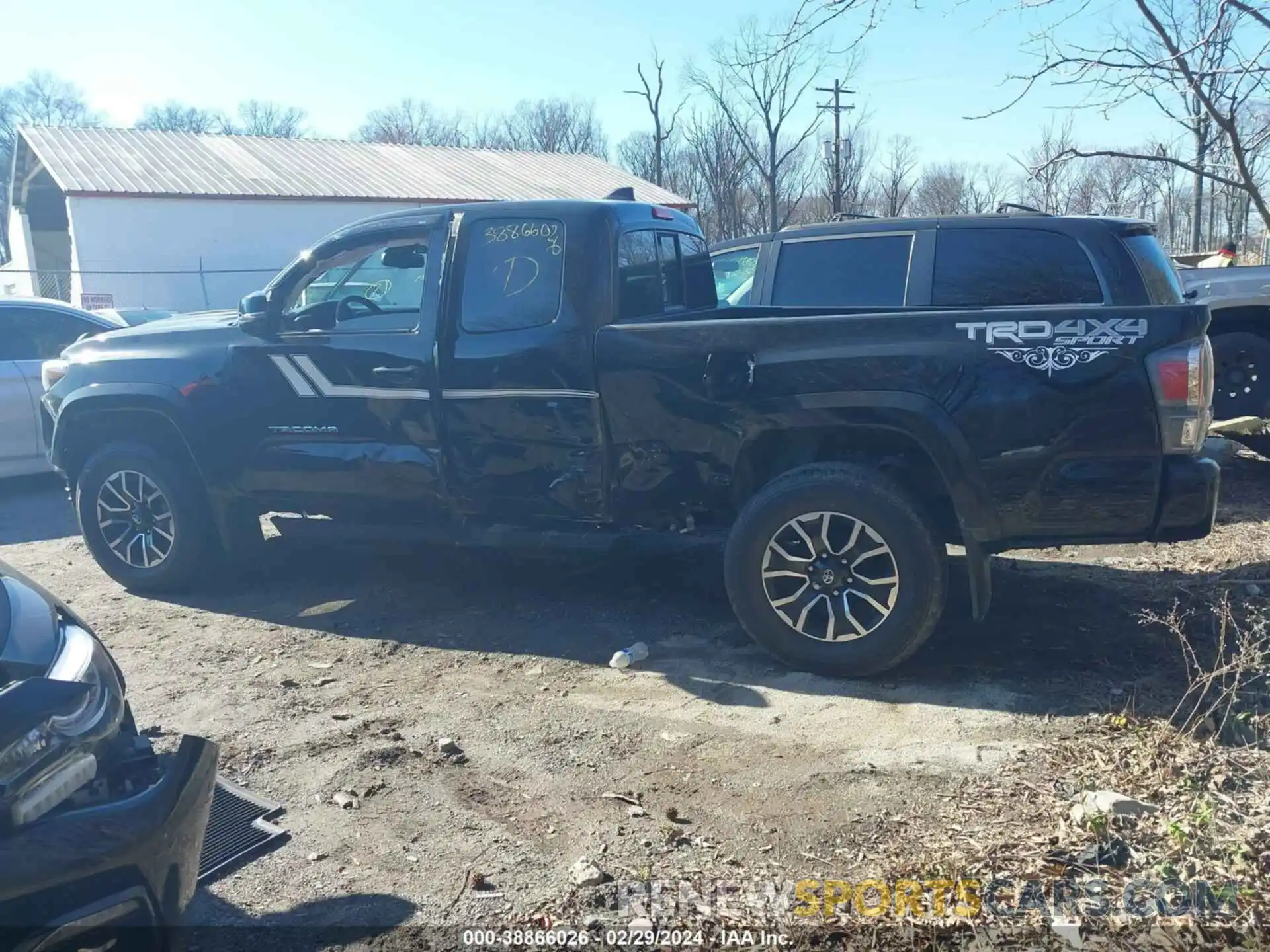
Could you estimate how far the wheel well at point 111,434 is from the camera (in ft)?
19.4

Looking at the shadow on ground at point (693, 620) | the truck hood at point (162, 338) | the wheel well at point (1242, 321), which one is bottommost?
the shadow on ground at point (693, 620)

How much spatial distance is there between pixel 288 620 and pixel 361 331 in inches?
62.5

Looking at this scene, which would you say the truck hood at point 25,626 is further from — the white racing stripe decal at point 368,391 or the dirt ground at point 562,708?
the white racing stripe decal at point 368,391

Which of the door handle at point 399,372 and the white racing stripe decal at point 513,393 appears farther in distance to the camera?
the door handle at point 399,372

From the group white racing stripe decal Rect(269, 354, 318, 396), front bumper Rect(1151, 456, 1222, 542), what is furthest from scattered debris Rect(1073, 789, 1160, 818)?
white racing stripe decal Rect(269, 354, 318, 396)

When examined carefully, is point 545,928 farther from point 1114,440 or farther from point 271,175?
point 271,175

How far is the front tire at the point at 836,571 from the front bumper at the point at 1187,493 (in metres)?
0.90

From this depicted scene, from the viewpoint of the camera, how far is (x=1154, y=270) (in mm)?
6156

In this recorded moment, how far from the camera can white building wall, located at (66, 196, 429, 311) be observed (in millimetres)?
Answer: 24688

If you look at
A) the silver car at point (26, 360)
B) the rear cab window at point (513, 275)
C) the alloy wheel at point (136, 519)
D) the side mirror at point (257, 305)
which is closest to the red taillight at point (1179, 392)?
the rear cab window at point (513, 275)

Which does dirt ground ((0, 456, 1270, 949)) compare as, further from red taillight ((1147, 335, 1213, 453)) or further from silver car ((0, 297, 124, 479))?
silver car ((0, 297, 124, 479))

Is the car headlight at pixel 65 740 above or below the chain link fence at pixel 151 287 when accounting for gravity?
below

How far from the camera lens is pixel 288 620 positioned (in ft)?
18.4

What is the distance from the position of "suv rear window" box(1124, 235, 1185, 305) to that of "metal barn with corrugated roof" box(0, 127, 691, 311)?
55.3 ft
